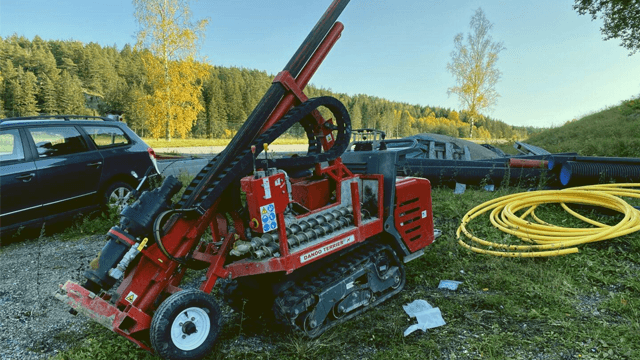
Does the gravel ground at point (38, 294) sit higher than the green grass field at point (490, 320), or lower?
lower

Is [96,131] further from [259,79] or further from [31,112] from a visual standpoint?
[259,79]

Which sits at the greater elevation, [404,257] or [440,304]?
[404,257]

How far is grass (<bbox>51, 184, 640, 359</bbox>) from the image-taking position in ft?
10.1

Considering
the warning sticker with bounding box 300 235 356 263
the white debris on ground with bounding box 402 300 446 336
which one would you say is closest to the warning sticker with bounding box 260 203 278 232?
the warning sticker with bounding box 300 235 356 263

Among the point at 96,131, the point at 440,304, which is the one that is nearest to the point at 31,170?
the point at 96,131

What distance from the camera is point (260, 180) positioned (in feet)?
9.64

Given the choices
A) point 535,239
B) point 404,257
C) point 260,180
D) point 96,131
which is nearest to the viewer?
point 260,180

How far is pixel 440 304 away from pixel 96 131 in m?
6.62

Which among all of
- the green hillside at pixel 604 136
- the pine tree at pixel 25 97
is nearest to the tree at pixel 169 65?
the green hillside at pixel 604 136

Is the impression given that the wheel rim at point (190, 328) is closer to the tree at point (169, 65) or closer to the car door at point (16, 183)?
the car door at point (16, 183)

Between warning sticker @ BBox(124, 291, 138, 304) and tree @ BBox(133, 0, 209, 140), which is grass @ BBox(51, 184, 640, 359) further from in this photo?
tree @ BBox(133, 0, 209, 140)

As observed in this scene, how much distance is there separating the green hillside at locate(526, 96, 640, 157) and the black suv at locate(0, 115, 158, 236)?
14107 mm

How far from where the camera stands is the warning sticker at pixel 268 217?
9.75 feet

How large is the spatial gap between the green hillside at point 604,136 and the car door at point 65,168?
14.7 metres
